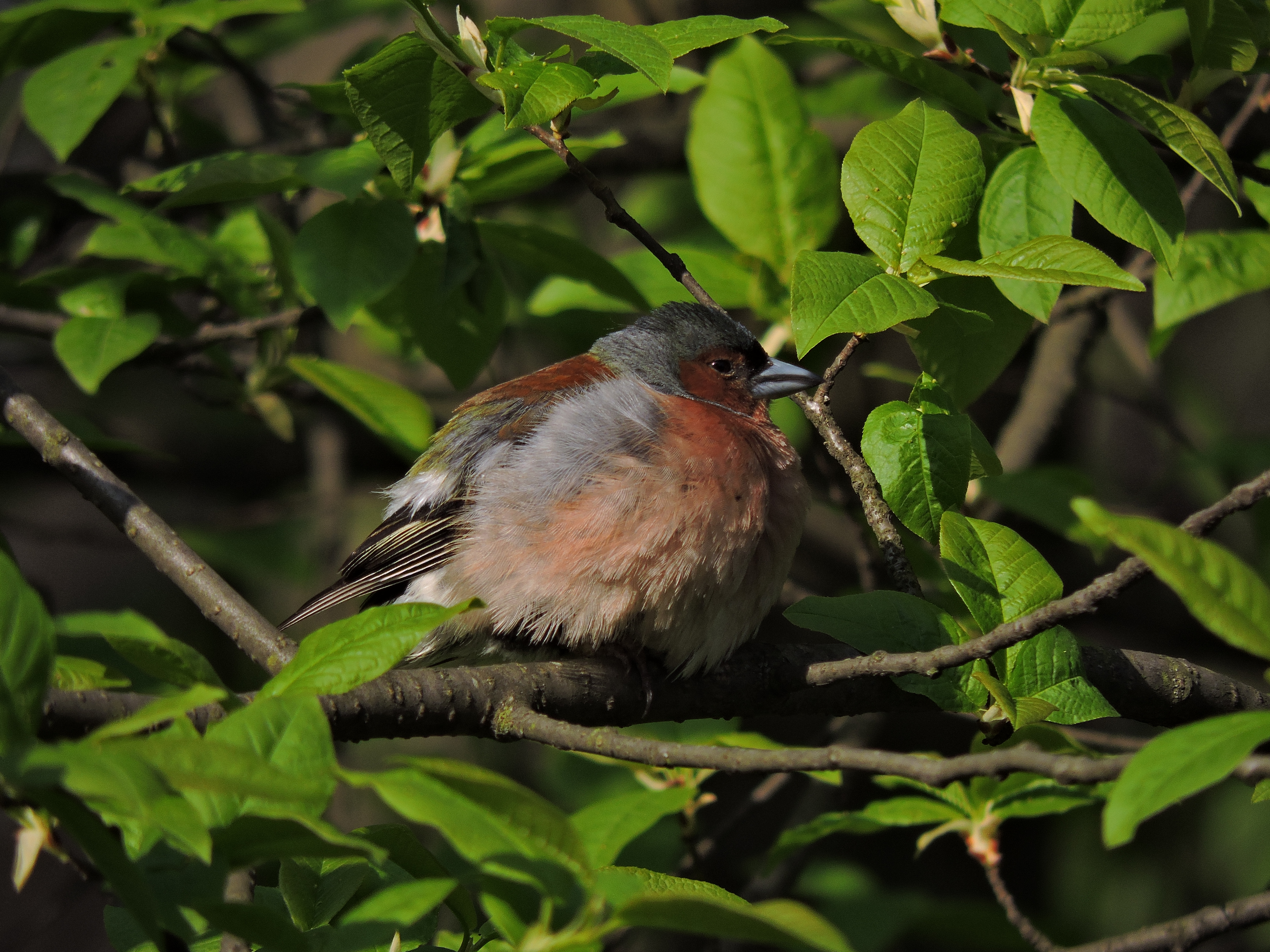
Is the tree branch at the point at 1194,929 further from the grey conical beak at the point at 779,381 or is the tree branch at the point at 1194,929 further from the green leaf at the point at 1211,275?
the grey conical beak at the point at 779,381

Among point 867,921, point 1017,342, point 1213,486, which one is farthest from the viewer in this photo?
point 1213,486

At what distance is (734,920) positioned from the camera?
157 centimetres

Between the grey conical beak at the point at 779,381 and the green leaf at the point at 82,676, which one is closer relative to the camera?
the green leaf at the point at 82,676

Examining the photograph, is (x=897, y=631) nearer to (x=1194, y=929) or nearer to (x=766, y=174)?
(x=1194, y=929)

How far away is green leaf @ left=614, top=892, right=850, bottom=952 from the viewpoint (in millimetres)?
1523

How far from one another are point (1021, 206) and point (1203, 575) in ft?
4.99

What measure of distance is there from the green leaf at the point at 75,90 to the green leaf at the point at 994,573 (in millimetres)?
2986

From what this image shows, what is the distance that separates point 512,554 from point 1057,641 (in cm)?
181

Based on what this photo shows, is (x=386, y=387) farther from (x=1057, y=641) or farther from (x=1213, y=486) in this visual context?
(x=1213, y=486)

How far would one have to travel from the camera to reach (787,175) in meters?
4.04

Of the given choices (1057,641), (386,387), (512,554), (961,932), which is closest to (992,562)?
(1057,641)

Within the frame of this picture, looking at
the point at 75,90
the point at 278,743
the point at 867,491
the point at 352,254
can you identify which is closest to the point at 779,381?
the point at 867,491

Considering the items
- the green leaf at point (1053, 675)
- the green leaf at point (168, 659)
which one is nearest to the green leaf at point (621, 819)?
the green leaf at point (168, 659)

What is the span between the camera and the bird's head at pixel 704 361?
181 inches
